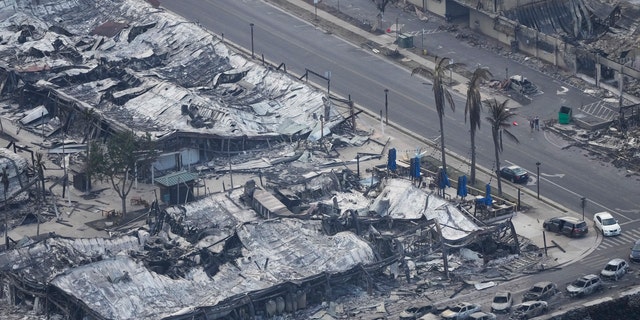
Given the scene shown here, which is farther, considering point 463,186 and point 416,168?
point 416,168

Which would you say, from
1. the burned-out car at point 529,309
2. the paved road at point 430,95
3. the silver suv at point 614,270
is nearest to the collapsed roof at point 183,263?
the burned-out car at point 529,309

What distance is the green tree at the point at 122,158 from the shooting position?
144250mm

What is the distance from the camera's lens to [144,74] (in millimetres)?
171375

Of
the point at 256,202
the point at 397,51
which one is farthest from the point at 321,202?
the point at 397,51

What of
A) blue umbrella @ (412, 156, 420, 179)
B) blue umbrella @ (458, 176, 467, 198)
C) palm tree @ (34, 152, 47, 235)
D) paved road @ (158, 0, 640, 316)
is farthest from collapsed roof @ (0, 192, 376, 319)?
paved road @ (158, 0, 640, 316)

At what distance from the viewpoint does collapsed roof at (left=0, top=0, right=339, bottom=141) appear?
160 m

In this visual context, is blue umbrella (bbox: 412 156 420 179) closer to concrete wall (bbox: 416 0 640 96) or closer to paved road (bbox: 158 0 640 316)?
paved road (bbox: 158 0 640 316)

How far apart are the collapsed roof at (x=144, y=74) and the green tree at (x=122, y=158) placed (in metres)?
6.39

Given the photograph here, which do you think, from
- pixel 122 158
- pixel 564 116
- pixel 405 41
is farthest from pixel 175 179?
pixel 405 41

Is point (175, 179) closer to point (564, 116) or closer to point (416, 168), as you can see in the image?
point (416, 168)

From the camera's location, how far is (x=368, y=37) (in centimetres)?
18675

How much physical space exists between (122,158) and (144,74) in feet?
91.4

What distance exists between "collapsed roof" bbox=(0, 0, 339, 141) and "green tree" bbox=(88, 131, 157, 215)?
639 cm

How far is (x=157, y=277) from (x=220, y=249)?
231 inches
